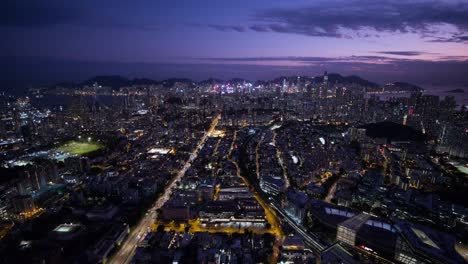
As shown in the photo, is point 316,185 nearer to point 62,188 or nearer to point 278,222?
point 278,222

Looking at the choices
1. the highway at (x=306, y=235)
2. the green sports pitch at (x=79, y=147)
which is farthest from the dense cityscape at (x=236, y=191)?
the green sports pitch at (x=79, y=147)

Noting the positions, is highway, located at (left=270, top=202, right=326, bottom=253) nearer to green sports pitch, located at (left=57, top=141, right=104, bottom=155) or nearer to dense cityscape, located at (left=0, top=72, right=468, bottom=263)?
dense cityscape, located at (left=0, top=72, right=468, bottom=263)

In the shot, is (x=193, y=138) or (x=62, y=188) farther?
(x=193, y=138)

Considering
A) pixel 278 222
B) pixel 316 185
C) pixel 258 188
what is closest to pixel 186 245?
pixel 278 222

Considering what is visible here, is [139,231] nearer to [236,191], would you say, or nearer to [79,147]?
[236,191]

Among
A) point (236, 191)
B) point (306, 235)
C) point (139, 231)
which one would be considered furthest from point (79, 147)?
point (306, 235)
